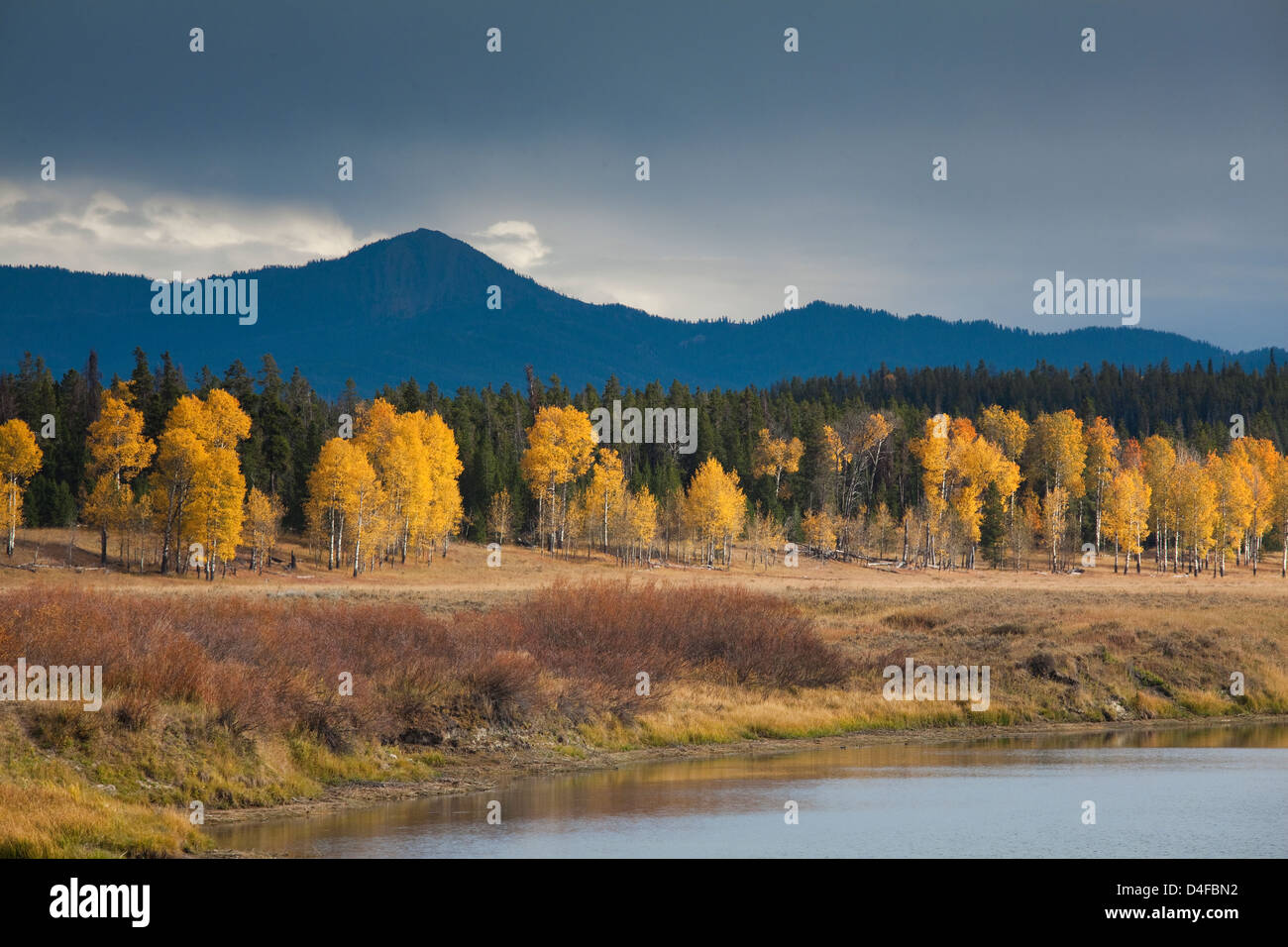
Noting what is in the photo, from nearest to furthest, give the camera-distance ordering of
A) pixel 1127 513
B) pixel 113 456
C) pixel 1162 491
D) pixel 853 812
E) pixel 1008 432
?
pixel 853 812, pixel 113 456, pixel 1127 513, pixel 1162 491, pixel 1008 432

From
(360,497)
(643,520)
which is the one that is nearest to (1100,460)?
(643,520)

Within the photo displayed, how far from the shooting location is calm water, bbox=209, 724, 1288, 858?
1888 cm

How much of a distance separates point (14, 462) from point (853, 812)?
248ft

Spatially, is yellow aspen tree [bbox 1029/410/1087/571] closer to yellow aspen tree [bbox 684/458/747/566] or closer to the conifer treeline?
the conifer treeline

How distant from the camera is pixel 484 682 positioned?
2864 cm

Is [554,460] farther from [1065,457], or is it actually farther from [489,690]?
[489,690]

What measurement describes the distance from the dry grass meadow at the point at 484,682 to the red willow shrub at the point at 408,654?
2.5 inches

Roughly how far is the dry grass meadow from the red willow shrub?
0.06 metres

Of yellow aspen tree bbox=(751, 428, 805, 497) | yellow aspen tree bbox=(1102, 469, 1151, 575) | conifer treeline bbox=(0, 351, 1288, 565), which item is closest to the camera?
conifer treeline bbox=(0, 351, 1288, 565)

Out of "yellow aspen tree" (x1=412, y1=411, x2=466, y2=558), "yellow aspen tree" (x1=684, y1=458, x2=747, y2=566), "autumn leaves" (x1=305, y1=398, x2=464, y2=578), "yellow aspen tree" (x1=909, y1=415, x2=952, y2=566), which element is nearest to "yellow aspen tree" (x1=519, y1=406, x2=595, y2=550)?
"yellow aspen tree" (x1=412, y1=411, x2=466, y2=558)

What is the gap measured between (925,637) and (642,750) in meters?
17.7

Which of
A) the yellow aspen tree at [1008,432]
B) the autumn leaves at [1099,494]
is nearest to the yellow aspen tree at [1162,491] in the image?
the autumn leaves at [1099,494]

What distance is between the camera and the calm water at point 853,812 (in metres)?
18.9
